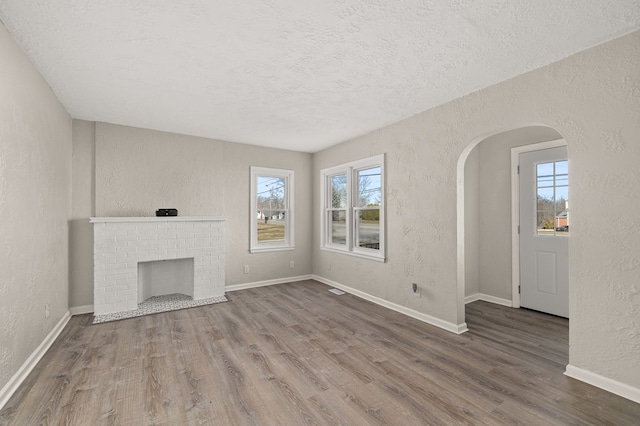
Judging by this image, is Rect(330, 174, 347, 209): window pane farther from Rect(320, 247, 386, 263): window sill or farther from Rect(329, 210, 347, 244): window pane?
Rect(320, 247, 386, 263): window sill

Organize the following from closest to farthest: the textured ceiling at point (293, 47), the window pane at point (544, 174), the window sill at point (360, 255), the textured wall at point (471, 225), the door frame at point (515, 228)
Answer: the textured ceiling at point (293, 47) < the window pane at point (544, 174) < the door frame at point (515, 228) < the window sill at point (360, 255) < the textured wall at point (471, 225)

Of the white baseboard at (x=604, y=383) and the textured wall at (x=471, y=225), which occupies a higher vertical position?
the textured wall at (x=471, y=225)

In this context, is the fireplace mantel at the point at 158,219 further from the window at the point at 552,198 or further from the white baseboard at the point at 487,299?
the window at the point at 552,198

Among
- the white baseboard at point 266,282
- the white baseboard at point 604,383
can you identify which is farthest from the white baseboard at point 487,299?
the white baseboard at point 266,282

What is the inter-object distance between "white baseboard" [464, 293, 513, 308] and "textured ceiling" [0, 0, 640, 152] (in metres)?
2.84

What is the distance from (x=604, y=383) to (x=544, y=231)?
2061 mm

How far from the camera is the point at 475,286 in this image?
4.37 m

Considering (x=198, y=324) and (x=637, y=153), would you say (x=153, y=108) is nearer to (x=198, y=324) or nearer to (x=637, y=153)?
(x=198, y=324)

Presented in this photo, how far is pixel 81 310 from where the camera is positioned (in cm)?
377

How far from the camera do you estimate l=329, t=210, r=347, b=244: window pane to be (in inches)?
205

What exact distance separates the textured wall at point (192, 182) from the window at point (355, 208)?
19.5 inches

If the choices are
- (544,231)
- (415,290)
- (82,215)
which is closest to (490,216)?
(544,231)

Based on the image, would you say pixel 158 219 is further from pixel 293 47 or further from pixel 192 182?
pixel 293 47

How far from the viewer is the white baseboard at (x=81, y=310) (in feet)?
12.2
